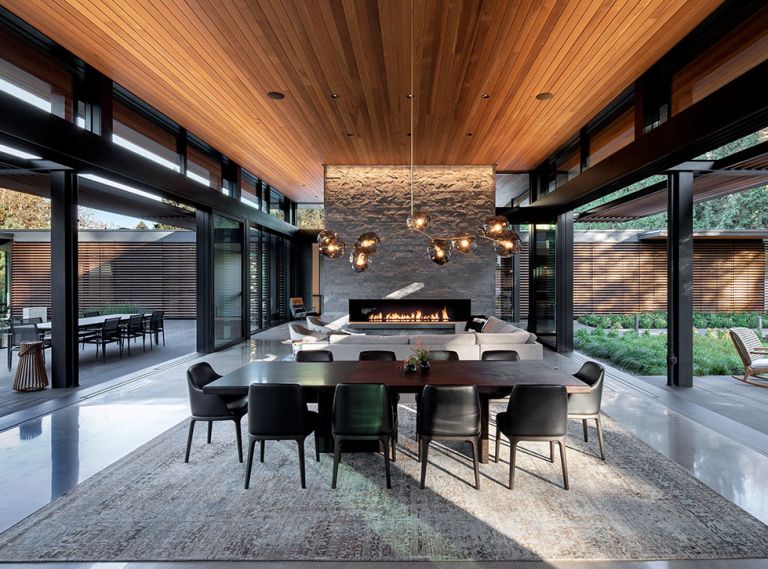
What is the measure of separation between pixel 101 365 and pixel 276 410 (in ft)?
22.1

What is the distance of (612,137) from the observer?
653 centimetres

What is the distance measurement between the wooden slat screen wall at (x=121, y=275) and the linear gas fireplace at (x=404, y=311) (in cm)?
937

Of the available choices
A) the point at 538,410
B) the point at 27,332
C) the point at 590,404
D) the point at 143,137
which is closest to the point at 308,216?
the point at 143,137

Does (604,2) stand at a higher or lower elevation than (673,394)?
higher

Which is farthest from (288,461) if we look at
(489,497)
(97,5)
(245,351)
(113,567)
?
(245,351)

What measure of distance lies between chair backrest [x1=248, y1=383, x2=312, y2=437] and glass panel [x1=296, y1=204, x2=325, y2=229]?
524 inches

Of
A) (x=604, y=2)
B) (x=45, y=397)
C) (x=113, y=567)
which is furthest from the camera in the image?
(x=45, y=397)

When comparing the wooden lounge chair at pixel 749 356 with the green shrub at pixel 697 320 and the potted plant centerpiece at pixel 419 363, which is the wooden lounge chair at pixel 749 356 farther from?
the green shrub at pixel 697 320

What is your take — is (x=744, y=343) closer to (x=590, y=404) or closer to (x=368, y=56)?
(x=590, y=404)

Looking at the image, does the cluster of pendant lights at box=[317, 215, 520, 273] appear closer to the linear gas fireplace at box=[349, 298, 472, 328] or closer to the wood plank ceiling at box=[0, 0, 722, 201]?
the wood plank ceiling at box=[0, 0, 722, 201]

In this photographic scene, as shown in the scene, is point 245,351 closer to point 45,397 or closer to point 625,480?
point 45,397

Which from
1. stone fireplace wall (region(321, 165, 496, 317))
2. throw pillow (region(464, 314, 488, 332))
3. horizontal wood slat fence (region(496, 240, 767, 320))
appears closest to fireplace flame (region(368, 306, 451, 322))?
stone fireplace wall (region(321, 165, 496, 317))

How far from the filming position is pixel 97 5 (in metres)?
3.90

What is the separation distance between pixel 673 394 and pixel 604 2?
16.9ft
